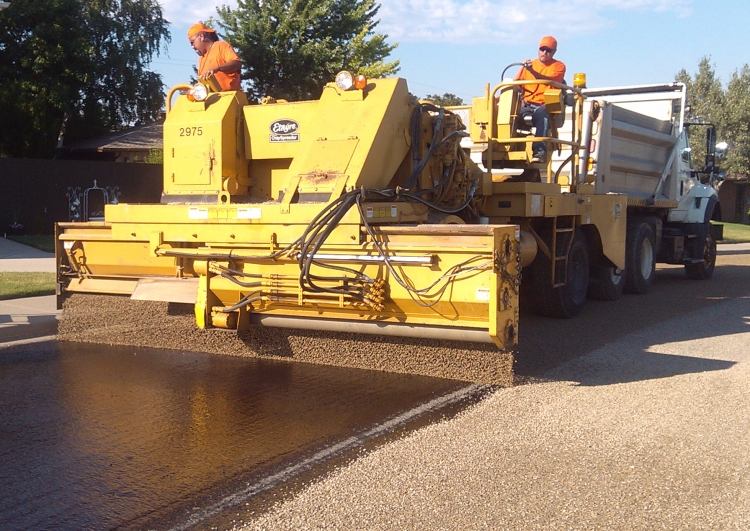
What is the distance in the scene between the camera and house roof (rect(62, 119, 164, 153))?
25.6 m

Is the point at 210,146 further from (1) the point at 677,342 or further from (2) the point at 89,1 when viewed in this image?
(2) the point at 89,1

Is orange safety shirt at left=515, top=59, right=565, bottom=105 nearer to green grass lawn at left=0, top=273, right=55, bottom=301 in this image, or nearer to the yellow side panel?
the yellow side panel

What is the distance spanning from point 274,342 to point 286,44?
60.6ft

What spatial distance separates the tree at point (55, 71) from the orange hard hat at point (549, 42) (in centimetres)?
1857

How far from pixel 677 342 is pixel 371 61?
75.9ft

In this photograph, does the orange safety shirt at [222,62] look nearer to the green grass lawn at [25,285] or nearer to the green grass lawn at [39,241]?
the green grass lawn at [25,285]

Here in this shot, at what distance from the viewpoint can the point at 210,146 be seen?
24.5ft

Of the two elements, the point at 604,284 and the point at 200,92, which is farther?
the point at 604,284

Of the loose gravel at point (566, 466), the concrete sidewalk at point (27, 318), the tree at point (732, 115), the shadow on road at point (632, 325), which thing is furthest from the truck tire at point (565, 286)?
the tree at point (732, 115)

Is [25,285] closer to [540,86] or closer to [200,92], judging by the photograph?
[200,92]

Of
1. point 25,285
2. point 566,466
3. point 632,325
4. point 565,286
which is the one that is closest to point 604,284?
point 632,325

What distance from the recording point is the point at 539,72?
8.98m

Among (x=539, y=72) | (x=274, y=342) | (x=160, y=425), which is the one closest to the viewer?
(x=160, y=425)

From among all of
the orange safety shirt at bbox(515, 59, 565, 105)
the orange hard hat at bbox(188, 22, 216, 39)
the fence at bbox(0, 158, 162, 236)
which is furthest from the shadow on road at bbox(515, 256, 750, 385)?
the fence at bbox(0, 158, 162, 236)
